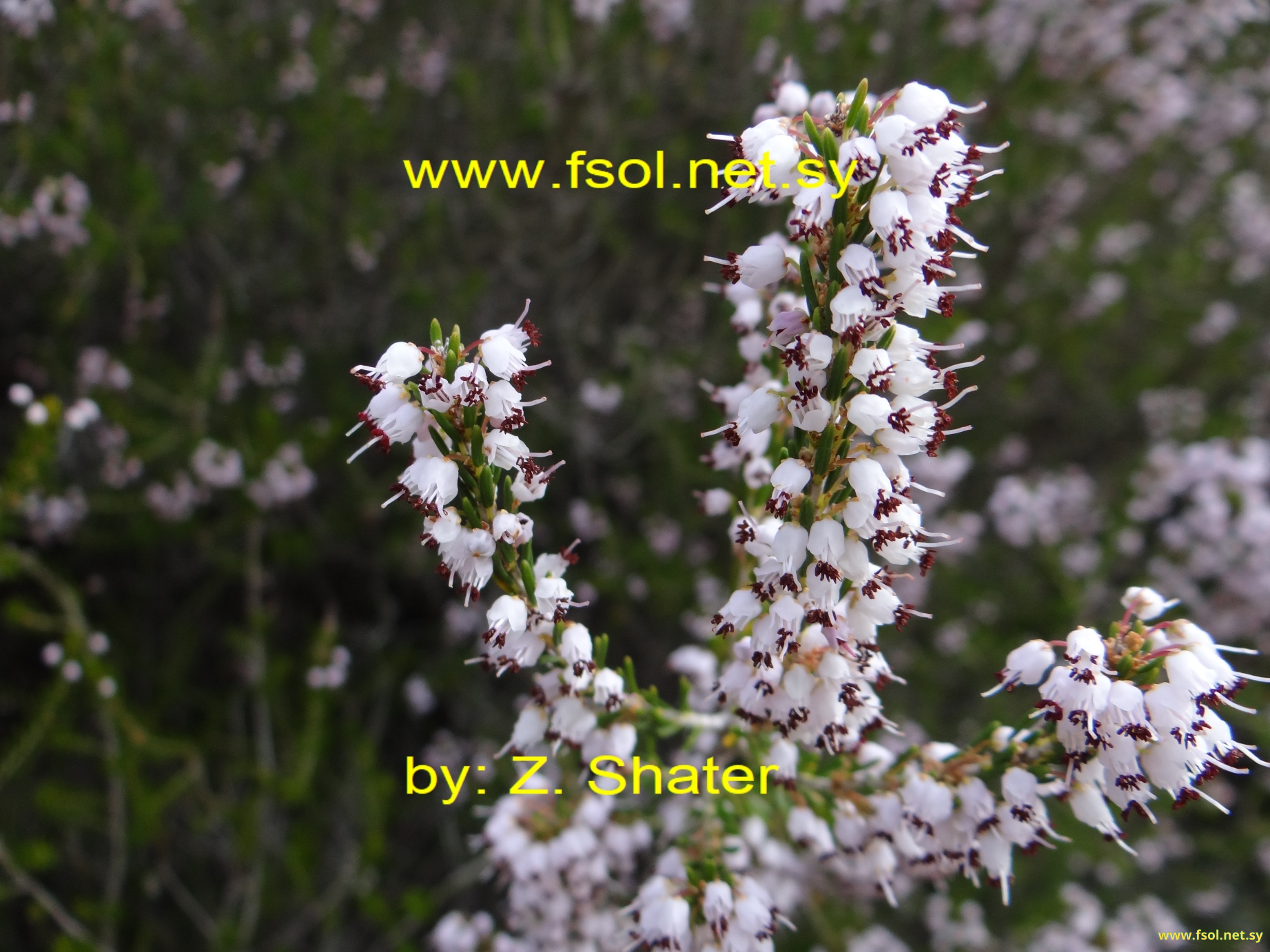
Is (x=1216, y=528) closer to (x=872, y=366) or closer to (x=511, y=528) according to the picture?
(x=872, y=366)

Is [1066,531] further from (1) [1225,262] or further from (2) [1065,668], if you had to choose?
(2) [1065,668]

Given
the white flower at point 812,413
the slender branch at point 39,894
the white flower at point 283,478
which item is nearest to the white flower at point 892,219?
the white flower at point 812,413

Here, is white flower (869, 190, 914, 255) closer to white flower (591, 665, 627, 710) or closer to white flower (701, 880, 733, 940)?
white flower (591, 665, 627, 710)

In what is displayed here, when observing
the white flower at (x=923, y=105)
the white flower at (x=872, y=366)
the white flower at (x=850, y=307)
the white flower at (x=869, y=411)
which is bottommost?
the white flower at (x=869, y=411)

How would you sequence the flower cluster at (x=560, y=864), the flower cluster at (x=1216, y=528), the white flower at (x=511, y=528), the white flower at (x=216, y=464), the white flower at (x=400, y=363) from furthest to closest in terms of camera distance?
1. the flower cluster at (x=1216, y=528)
2. the white flower at (x=216, y=464)
3. the flower cluster at (x=560, y=864)
4. the white flower at (x=511, y=528)
5. the white flower at (x=400, y=363)

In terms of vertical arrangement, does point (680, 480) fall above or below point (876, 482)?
A: above

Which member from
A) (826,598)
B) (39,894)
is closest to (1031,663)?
(826,598)

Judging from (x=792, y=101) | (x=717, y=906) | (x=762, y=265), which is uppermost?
(x=792, y=101)

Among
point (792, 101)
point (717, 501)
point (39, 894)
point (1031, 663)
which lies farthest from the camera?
A: point (39, 894)

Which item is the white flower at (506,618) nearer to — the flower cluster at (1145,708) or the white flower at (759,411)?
the white flower at (759,411)

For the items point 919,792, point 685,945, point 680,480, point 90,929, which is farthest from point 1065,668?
point 90,929

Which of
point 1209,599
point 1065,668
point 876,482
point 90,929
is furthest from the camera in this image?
point 1209,599
